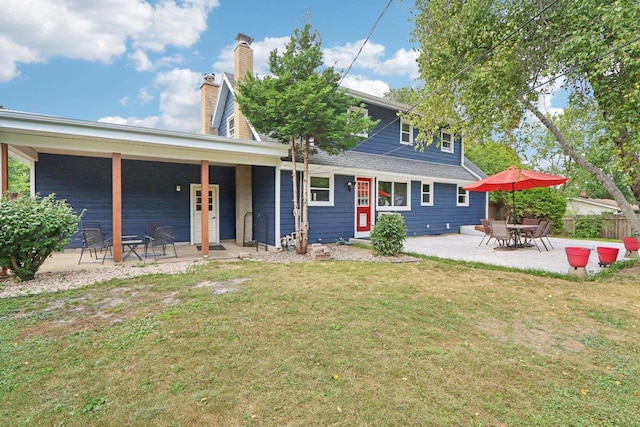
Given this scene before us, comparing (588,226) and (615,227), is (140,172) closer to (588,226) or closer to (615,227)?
(588,226)

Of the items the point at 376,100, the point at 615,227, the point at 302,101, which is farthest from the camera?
the point at 615,227

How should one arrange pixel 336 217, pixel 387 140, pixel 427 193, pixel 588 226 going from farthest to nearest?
1. pixel 588 226
2. pixel 427 193
3. pixel 387 140
4. pixel 336 217

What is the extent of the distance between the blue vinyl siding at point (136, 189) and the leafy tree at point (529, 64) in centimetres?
749

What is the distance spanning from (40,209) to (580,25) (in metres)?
10.5

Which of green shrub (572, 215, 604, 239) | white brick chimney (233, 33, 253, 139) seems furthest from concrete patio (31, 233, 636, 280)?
green shrub (572, 215, 604, 239)

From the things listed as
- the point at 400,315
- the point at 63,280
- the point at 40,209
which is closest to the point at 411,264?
the point at 400,315

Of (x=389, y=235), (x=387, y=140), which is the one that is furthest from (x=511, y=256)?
(x=387, y=140)

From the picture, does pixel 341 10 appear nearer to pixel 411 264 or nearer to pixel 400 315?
pixel 411 264

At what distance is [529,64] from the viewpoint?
6992mm

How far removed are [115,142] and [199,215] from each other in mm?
4136

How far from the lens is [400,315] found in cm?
392

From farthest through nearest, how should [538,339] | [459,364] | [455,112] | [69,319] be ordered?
[455,112]
[69,319]
[538,339]
[459,364]

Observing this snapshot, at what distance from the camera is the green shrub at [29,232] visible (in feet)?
17.0

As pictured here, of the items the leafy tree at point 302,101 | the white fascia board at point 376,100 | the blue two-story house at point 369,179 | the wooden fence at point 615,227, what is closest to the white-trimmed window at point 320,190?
the blue two-story house at point 369,179
